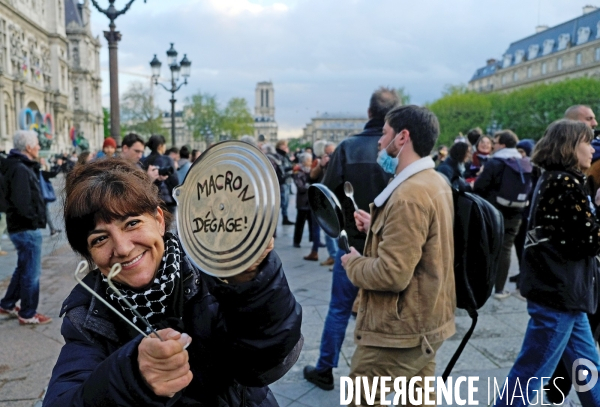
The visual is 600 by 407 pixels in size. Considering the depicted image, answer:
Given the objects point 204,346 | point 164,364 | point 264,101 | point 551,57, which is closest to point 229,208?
point 164,364

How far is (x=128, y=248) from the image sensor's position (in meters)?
1.31

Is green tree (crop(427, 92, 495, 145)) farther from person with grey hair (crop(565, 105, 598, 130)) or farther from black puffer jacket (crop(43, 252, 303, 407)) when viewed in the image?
black puffer jacket (crop(43, 252, 303, 407))

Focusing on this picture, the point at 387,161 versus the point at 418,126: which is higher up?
the point at 418,126

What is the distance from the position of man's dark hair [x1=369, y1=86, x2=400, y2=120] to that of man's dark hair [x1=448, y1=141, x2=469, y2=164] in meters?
2.96

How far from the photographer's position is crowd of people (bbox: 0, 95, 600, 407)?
3.83ft

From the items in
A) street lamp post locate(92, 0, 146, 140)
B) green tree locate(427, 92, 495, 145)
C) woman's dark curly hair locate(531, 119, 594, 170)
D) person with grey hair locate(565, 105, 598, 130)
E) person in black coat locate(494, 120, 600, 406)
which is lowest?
person in black coat locate(494, 120, 600, 406)

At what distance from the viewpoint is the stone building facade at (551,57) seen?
62.1 m

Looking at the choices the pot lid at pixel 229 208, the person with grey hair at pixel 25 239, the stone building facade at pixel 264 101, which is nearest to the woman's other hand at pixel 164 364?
the pot lid at pixel 229 208

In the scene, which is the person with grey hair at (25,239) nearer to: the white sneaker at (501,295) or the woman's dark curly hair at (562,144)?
the woman's dark curly hair at (562,144)

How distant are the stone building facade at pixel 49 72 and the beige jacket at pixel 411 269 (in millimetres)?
43693

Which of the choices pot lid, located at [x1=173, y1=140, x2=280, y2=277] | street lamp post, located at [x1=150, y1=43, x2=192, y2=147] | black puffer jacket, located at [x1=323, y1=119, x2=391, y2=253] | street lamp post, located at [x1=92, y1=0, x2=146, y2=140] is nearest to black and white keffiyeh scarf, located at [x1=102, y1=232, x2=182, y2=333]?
pot lid, located at [x1=173, y1=140, x2=280, y2=277]

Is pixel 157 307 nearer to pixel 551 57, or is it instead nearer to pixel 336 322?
pixel 336 322

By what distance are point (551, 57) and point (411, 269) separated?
78385 mm

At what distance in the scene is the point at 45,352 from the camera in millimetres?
4285
